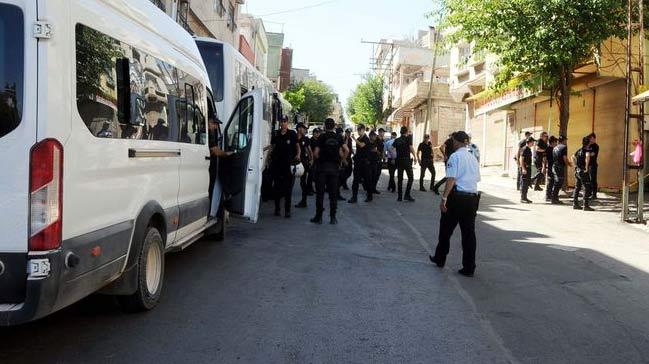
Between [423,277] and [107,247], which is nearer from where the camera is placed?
[107,247]

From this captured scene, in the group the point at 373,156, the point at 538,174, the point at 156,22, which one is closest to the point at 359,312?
the point at 156,22

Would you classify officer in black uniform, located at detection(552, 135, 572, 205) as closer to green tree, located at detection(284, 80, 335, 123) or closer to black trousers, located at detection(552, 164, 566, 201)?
black trousers, located at detection(552, 164, 566, 201)

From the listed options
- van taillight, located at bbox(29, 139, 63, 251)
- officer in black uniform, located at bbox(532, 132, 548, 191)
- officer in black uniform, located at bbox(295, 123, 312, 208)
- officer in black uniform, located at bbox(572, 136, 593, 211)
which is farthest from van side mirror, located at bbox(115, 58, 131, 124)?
officer in black uniform, located at bbox(532, 132, 548, 191)

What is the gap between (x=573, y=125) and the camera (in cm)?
2159

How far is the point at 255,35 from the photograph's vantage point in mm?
55188

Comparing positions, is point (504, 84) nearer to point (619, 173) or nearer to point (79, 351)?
point (619, 173)

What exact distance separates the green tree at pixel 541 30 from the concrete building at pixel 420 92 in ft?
67.6

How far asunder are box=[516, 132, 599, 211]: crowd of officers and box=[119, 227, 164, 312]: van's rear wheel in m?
11.7

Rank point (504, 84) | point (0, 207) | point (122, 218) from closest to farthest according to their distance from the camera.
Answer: point (0, 207)
point (122, 218)
point (504, 84)

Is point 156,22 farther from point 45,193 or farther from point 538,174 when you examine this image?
point 538,174

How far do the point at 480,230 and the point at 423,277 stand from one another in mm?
4251

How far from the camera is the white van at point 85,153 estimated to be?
3531mm

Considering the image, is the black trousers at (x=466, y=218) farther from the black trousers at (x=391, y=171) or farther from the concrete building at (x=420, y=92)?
the concrete building at (x=420, y=92)

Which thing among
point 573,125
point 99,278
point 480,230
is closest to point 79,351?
point 99,278
